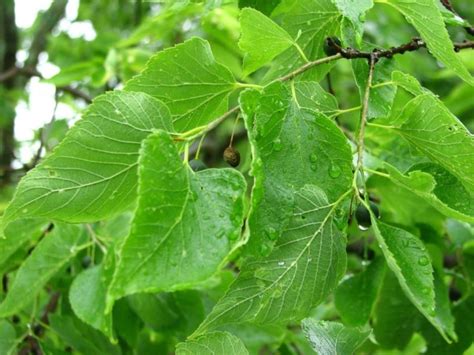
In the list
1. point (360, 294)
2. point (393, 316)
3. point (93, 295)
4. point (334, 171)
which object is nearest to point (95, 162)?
point (334, 171)

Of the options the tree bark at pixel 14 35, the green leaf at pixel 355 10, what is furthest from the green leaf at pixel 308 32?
the tree bark at pixel 14 35

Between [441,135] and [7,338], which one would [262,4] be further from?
[7,338]

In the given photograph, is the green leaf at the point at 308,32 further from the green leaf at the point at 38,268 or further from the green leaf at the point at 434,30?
the green leaf at the point at 38,268

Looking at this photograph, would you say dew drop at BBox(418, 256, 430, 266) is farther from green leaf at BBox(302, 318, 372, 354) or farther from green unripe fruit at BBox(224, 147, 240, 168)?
green unripe fruit at BBox(224, 147, 240, 168)

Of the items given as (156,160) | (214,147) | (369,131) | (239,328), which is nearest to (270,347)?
(239,328)

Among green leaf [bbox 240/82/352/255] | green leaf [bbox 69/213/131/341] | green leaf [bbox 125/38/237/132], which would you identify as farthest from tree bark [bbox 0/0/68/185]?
green leaf [bbox 240/82/352/255]

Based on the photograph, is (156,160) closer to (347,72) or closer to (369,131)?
(369,131)
